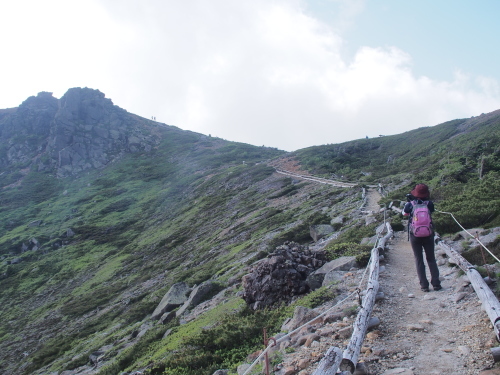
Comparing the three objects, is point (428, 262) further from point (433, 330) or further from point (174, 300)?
point (174, 300)

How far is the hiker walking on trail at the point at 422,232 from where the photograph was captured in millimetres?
7316

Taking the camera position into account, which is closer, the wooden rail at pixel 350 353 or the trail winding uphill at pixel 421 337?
the wooden rail at pixel 350 353

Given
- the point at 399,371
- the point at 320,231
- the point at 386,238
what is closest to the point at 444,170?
the point at 320,231

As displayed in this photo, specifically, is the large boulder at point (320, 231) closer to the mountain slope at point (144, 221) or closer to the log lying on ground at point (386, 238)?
the mountain slope at point (144, 221)

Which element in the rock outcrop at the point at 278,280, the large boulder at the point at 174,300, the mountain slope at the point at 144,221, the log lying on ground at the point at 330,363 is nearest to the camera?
the log lying on ground at the point at 330,363

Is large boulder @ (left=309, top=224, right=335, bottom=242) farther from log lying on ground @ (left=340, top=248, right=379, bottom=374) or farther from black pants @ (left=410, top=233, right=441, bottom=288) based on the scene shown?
log lying on ground @ (left=340, top=248, right=379, bottom=374)

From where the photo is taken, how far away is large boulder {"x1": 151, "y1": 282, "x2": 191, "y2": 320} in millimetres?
15711

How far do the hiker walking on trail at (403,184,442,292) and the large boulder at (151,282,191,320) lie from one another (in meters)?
11.0

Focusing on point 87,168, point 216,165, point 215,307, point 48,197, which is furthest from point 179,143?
point 215,307

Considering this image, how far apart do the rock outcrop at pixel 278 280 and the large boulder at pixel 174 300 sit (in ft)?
20.8

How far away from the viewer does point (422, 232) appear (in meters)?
7.34

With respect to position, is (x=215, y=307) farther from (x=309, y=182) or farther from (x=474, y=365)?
(x=309, y=182)

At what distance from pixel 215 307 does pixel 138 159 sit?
258ft

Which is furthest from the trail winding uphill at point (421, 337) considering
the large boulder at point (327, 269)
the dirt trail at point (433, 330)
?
the large boulder at point (327, 269)
